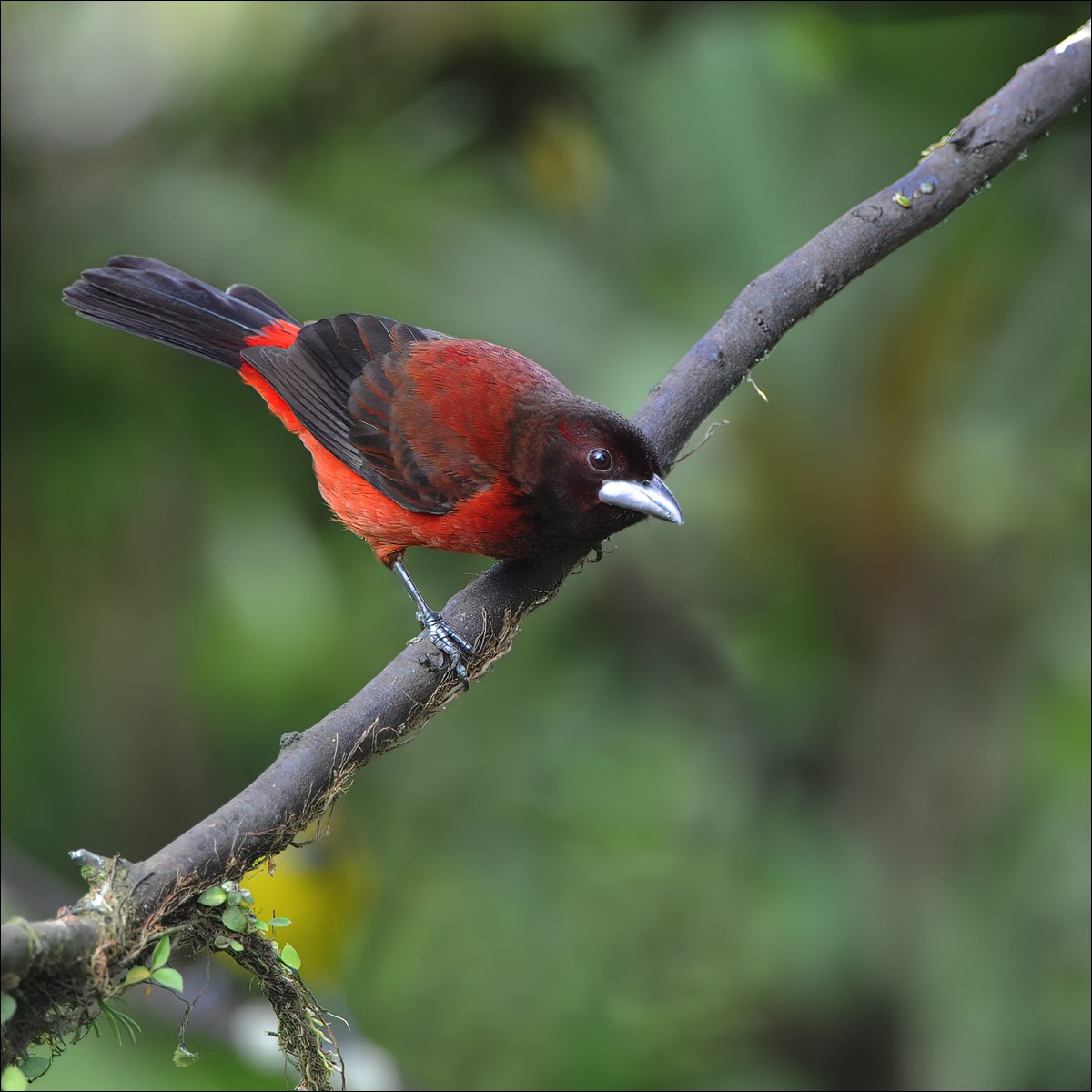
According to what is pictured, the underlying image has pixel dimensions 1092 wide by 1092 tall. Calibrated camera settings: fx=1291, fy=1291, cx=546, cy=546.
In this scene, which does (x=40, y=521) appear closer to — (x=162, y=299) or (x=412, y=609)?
(x=412, y=609)

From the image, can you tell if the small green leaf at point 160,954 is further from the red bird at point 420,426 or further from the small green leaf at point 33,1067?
the red bird at point 420,426

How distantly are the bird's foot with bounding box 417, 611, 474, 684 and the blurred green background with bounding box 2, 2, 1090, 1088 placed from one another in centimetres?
180

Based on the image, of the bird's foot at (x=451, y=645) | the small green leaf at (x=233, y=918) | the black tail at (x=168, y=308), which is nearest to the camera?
the small green leaf at (x=233, y=918)

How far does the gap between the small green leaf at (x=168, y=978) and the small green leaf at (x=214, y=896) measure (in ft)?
0.36

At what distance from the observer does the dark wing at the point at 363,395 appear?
304 cm

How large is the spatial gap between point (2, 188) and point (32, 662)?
78.2 inches

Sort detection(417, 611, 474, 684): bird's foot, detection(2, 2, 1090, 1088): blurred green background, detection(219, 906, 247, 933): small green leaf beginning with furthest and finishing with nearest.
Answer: detection(2, 2, 1090, 1088): blurred green background
detection(417, 611, 474, 684): bird's foot
detection(219, 906, 247, 933): small green leaf

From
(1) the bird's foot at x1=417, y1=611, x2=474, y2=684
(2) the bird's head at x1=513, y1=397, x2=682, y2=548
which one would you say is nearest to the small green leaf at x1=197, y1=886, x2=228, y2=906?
(1) the bird's foot at x1=417, y1=611, x2=474, y2=684

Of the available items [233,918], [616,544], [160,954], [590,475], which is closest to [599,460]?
[590,475]

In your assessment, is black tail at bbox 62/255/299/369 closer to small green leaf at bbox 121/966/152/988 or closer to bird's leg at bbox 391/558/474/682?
bird's leg at bbox 391/558/474/682

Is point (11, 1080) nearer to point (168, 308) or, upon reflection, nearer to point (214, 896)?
point (214, 896)

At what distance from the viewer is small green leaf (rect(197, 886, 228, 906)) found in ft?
6.04

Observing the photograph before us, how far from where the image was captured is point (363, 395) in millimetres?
3195

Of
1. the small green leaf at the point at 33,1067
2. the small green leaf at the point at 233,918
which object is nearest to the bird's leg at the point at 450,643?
the small green leaf at the point at 233,918
